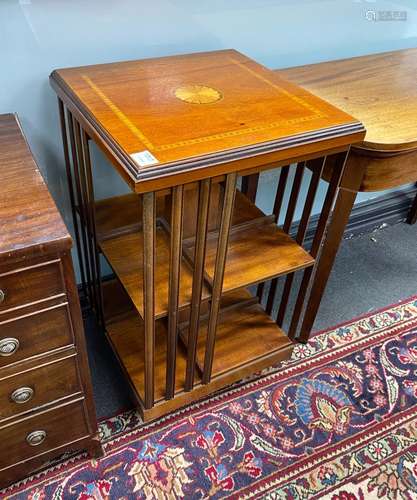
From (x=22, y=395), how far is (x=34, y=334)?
142 mm

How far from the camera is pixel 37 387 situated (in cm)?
86

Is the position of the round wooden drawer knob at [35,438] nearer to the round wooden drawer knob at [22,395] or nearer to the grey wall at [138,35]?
the round wooden drawer knob at [22,395]

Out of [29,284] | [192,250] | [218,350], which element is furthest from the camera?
[218,350]

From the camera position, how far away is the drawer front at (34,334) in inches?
29.7

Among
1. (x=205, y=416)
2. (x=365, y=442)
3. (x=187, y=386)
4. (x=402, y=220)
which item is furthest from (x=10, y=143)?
(x=402, y=220)

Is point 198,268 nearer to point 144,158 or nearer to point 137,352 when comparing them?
point 144,158

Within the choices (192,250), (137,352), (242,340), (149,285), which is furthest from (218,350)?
(149,285)

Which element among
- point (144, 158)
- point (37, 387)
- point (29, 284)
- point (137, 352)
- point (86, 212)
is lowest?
point (137, 352)

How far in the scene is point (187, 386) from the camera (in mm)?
1145

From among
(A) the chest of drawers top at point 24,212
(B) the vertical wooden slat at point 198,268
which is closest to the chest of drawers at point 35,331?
(A) the chest of drawers top at point 24,212

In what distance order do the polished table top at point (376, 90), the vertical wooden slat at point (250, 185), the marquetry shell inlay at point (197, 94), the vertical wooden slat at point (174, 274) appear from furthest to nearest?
the vertical wooden slat at point (250, 185) < the polished table top at point (376, 90) < the marquetry shell inlay at point (197, 94) < the vertical wooden slat at point (174, 274)

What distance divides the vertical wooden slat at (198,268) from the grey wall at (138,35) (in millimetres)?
461

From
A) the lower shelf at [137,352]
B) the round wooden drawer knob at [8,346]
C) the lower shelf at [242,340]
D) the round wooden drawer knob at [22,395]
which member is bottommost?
the lower shelf at [242,340]

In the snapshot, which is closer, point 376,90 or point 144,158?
point 144,158
